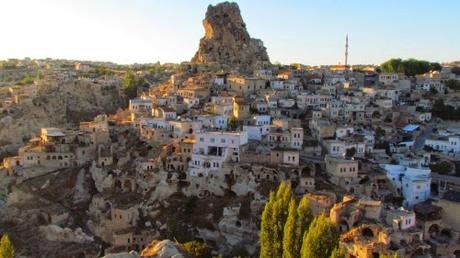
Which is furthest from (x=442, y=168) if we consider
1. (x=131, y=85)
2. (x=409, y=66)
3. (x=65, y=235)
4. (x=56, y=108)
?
(x=131, y=85)

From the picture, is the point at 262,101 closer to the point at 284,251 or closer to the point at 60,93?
the point at 284,251

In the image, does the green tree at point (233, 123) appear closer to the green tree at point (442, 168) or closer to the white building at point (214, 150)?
the white building at point (214, 150)

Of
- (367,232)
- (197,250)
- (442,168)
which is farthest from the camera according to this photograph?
(442,168)

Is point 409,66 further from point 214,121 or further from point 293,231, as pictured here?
point 293,231

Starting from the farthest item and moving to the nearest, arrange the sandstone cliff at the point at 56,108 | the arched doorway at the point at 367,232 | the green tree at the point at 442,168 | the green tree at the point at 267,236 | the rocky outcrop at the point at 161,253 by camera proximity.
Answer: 1. the sandstone cliff at the point at 56,108
2. the green tree at the point at 442,168
3. the green tree at the point at 267,236
4. the arched doorway at the point at 367,232
5. the rocky outcrop at the point at 161,253

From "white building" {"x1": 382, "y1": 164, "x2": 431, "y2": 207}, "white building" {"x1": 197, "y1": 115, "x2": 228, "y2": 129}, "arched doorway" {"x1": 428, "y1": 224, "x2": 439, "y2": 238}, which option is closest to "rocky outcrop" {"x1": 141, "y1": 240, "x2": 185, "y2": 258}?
"arched doorway" {"x1": 428, "y1": 224, "x2": 439, "y2": 238}

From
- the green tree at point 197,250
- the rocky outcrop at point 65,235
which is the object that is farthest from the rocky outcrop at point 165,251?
the rocky outcrop at point 65,235
